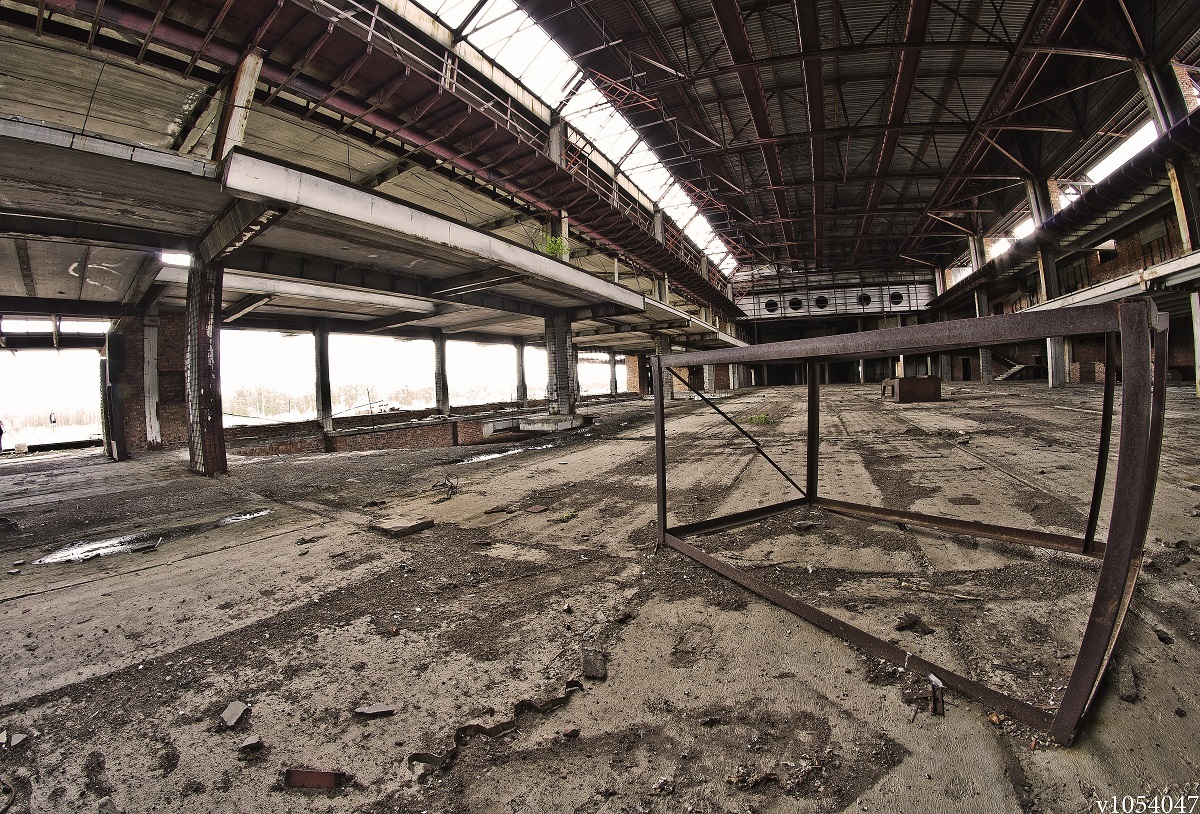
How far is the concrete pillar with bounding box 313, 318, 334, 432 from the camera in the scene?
1543 centimetres

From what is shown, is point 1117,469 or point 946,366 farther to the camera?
point 946,366

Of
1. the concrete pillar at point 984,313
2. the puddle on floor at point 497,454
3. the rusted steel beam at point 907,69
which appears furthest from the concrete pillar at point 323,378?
the concrete pillar at point 984,313

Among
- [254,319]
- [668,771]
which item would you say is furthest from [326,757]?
[254,319]

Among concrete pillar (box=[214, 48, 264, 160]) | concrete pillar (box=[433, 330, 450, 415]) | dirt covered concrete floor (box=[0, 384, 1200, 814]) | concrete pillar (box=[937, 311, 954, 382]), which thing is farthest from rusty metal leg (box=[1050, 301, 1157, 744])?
concrete pillar (box=[937, 311, 954, 382])

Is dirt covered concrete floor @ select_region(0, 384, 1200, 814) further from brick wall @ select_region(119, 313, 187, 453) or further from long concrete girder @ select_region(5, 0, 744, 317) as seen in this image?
brick wall @ select_region(119, 313, 187, 453)

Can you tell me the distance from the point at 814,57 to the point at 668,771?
11.5m

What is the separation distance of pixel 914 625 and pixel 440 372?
781 inches

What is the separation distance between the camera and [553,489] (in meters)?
5.39

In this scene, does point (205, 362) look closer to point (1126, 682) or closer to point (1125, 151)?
point (1126, 682)

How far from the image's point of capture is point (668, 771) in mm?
1358

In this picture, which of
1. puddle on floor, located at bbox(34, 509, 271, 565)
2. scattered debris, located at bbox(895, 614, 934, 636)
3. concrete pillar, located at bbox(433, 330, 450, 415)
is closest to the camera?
scattered debris, located at bbox(895, 614, 934, 636)

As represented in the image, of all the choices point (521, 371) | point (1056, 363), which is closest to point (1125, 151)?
point (1056, 363)

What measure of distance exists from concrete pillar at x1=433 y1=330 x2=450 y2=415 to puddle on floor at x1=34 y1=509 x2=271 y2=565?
15.1 m

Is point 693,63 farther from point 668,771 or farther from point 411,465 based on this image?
point 668,771
